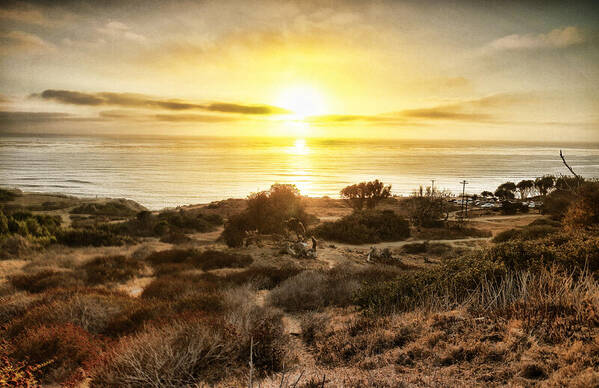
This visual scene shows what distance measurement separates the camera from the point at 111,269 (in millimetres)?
13055

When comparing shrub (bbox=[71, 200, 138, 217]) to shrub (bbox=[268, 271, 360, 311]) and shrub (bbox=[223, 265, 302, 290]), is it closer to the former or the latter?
shrub (bbox=[223, 265, 302, 290])

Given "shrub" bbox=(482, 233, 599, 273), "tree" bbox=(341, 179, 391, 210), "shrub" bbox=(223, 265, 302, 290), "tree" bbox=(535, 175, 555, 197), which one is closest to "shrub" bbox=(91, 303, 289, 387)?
"shrub" bbox=(223, 265, 302, 290)

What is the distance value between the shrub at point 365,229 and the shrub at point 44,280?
855 inches

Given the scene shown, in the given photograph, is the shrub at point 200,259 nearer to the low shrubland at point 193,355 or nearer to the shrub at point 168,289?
the shrub at point 168,289

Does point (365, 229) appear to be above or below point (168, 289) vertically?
below

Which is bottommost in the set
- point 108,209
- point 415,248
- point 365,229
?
point 415,248

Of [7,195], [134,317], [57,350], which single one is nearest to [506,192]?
[134,317]

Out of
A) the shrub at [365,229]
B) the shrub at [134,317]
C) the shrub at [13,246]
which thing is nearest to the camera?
the shrub at [134,317]

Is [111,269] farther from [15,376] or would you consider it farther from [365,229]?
[365,229]

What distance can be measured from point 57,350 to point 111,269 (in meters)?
8.14

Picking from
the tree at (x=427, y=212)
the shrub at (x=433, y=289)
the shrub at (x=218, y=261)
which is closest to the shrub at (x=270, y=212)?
the shrub at (x=218, y=261)

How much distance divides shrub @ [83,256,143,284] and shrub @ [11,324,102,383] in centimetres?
636

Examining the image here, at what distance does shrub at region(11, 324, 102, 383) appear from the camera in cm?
533

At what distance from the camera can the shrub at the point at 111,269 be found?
39.9 feet
